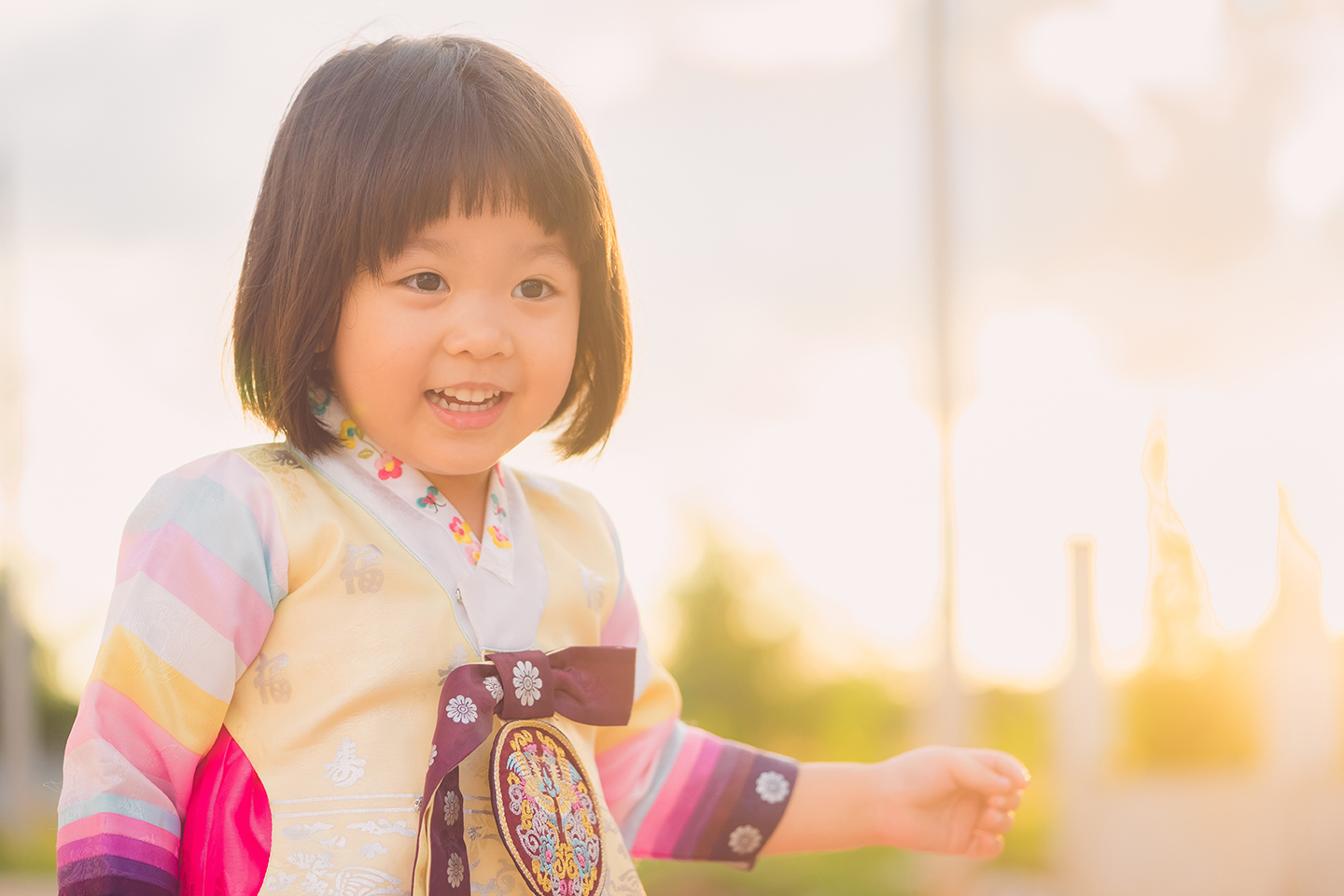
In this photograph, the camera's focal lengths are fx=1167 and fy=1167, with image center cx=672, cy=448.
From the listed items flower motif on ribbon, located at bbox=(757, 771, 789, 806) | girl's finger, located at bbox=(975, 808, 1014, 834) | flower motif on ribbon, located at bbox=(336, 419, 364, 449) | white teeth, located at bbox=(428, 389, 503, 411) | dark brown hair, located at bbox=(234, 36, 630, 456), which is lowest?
girl's finger, located at bbox=(975, 808, 1014, 834)

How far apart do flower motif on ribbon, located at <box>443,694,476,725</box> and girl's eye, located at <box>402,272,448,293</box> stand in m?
0.29

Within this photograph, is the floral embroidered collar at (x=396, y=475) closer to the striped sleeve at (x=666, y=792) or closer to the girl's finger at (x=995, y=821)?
the striped sleeve at (x=666, y=792)

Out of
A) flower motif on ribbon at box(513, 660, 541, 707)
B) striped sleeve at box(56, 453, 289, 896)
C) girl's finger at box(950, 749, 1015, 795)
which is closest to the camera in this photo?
striped sleeve at box(56, 453, 289, 896)

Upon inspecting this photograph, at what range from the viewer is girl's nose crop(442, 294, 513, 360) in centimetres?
82

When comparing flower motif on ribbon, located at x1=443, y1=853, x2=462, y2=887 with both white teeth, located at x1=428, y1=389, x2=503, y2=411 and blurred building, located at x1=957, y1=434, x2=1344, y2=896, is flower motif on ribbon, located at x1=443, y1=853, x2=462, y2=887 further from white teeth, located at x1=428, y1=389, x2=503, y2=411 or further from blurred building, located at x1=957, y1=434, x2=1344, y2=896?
blurred building, located at x1=957, y1=434, x2=1344, y2=896

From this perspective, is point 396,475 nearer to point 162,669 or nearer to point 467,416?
point 467,416

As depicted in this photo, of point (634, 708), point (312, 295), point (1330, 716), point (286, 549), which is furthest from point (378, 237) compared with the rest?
point (1330, 716)

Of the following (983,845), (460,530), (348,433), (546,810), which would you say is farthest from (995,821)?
(348,433)

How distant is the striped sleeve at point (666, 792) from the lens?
1.06 m

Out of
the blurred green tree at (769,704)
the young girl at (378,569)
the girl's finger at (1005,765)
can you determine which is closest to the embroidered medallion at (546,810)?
the young girl at (378,569)

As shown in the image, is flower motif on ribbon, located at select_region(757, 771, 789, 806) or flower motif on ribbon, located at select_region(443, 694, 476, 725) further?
flower motif on ribbon, located at select_region(757, 771, 789, 806)

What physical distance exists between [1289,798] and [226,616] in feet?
7.18

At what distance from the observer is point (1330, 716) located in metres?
2.26

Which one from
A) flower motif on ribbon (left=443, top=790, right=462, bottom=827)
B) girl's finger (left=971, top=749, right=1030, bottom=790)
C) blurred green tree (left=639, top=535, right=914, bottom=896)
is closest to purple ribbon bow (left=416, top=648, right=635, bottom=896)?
flower motif on ribbon (left=443, top=790, right=462, bottom=827)
